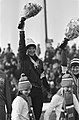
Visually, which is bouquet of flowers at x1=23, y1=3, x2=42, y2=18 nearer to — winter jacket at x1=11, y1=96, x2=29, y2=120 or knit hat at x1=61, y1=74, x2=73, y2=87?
knit hat at x1=61, y1=74, x2=73, y2=87

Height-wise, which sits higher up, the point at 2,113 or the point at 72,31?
the point at 72,31

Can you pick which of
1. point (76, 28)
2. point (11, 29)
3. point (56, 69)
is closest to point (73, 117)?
point (76, 28)

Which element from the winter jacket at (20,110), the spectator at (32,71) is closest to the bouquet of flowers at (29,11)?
the spectator at (32,71)

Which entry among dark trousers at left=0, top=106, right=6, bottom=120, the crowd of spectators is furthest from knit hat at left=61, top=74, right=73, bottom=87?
the crowd of spectators

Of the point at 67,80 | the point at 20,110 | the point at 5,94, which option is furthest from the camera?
the point at 5,94

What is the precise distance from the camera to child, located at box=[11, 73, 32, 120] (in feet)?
17.9

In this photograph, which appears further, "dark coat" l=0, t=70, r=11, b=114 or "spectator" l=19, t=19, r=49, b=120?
"spectator" l=19, t=19, r=49, b=120

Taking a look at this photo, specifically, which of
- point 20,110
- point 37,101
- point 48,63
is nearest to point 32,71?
point 37,101

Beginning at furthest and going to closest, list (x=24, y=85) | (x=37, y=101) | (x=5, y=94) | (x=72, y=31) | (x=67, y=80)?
(x=72, y=31) → (x=37, y=101) → (x=5, y=94) → (x=67, y=80) → (x=24, y=85)

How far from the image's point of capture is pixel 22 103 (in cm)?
555

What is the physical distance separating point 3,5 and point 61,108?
6.36 m

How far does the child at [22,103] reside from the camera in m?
5.47

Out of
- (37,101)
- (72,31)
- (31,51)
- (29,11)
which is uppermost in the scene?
(29,11)

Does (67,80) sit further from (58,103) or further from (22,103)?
(22,103)
